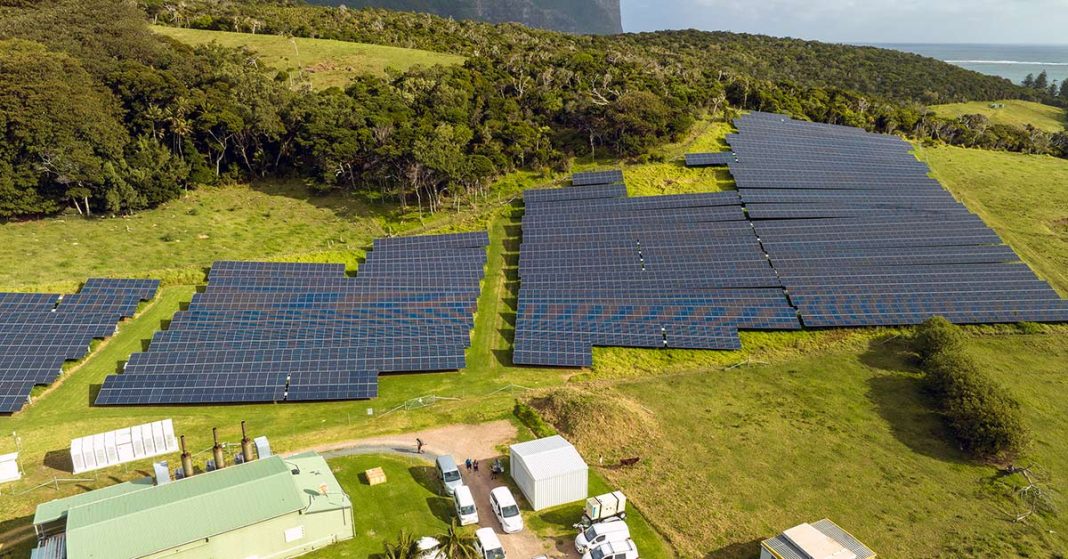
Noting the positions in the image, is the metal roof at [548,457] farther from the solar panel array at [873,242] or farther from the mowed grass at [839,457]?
the solar panel array at [873,242]

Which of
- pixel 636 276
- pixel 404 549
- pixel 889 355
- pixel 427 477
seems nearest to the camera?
pixel 404 549

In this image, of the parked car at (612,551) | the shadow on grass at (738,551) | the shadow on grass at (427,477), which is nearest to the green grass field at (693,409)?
the shadow on grass at (738,551)

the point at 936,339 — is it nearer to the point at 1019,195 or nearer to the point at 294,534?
the point at 1019,195

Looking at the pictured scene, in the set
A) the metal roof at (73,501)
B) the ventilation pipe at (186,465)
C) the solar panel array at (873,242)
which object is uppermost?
the solar panel array at (873,242)

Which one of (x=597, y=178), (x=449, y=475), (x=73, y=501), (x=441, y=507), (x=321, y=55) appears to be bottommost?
(x=441, y=507)

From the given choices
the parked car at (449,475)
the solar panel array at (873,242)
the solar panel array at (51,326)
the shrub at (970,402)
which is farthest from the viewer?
the solar panel array at (873,242)

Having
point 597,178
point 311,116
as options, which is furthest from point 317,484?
point 311,116

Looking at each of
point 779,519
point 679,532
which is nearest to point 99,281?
point 679,532
